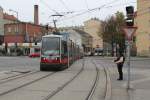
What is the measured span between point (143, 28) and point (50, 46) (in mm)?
59636

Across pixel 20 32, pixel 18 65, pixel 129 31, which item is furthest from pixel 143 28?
pixel 129 31

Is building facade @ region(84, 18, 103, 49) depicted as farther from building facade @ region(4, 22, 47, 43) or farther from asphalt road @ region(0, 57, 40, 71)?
asphalt road @ region(0, 57, 40, 71)

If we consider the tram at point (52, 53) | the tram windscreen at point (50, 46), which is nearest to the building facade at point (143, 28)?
the tram at point (52, 53)

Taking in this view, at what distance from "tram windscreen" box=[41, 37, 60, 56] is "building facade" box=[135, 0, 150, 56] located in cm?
5608

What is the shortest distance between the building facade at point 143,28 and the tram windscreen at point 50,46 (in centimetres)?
5608

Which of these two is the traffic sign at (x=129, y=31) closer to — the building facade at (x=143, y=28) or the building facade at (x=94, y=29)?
the building facade at (x=143, y=28)

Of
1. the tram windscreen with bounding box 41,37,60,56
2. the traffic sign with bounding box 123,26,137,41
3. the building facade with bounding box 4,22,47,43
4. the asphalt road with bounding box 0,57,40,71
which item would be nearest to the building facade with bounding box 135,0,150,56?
the asphalt road with bounding box 0,57,40,71

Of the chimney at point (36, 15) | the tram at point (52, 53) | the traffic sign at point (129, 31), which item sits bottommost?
the tram at point (52, 53)

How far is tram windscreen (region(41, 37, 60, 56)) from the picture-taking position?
125 feet

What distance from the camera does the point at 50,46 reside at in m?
38.2

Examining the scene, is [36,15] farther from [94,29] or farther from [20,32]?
[94,29]

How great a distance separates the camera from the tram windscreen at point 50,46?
3797cm

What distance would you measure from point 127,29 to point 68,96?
232 inches

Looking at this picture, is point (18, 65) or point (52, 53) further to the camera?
point (18, 65)
